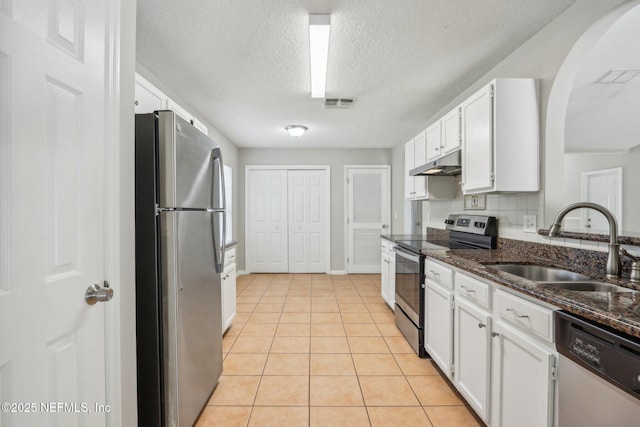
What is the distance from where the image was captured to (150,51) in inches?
85.7

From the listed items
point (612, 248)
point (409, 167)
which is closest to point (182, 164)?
point (612, 248)

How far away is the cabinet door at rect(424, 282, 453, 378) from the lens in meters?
1.90

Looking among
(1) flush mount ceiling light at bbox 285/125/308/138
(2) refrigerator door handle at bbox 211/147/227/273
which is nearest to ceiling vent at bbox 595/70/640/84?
→ (2) refrigerator door handle at bbox 211/147/227/273

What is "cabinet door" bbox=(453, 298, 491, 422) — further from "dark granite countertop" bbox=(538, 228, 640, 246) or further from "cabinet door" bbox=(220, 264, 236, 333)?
"cabinet door" bbox=(220, 264, 236, 333)

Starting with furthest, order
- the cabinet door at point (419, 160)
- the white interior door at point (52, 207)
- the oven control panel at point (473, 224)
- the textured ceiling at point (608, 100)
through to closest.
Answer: the cabinet door at point (419, 160) < the oven control panel at point (473, 224) < the textured ceiling at point (608, 100) < the white interior door at point (52, 207)

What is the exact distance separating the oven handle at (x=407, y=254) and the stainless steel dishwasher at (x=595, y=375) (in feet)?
4.44

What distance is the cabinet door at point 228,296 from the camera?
2648 mm

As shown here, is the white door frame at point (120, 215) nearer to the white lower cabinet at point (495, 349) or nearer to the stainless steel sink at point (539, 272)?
the white lower cabinet at point (495, 349)

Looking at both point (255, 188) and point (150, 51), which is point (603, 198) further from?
point (255, 188)

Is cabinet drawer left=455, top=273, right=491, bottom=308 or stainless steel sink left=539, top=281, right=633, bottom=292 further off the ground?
stainless steel sink left=539, top=281, right=633, bottom=292

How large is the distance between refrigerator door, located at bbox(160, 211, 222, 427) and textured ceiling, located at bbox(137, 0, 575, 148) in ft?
4.16

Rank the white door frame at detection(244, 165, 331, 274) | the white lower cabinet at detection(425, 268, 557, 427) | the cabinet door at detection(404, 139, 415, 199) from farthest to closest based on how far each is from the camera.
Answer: the white door frame at detection(244, 165, 331, 274), the cabinet door at detection(404, 139, 415, 199), the white lower cabinet at detection(425, 268, 557, 427)

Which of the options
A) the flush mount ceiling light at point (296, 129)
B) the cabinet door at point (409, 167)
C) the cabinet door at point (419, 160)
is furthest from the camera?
the flush mount ceiling light at point (296, 129)

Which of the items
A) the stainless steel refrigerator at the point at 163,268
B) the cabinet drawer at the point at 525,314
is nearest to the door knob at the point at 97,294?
the stainless steel refrigerator at the point at 163,268
